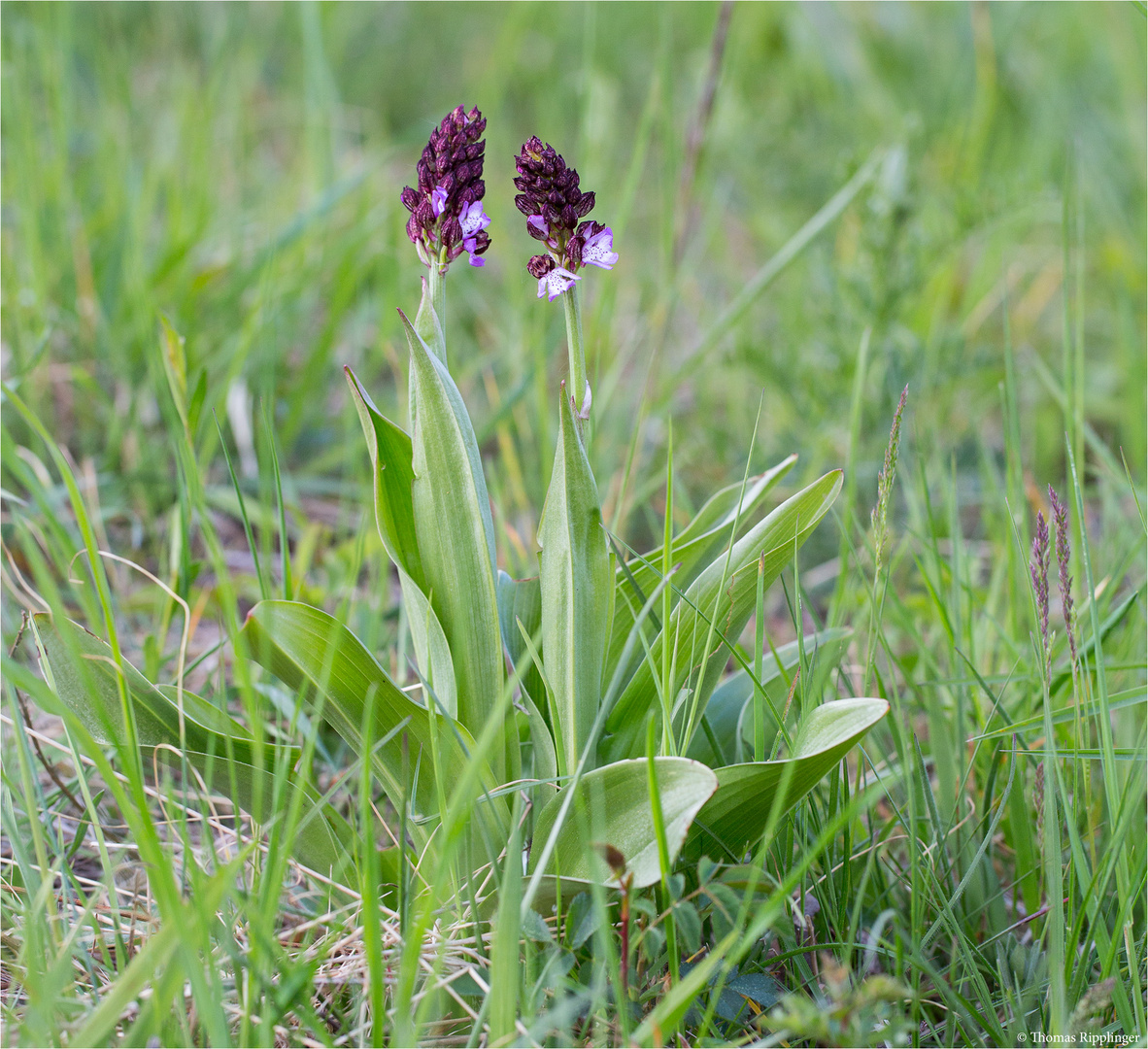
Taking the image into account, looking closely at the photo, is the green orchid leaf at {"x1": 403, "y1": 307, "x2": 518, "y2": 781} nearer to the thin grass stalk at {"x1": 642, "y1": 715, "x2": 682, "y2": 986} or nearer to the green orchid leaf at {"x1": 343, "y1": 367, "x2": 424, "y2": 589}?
the green orchid leaf at {"x1": 343, "y1": 367, "x2": 424, "y2": 589}

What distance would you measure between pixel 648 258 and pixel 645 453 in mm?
1506

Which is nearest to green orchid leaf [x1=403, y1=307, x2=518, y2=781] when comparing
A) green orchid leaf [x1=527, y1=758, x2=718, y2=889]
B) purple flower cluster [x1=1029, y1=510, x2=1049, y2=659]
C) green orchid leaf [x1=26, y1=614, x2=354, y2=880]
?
green orchid leaf [x1=527, y1=758, x2=718, y2=889]

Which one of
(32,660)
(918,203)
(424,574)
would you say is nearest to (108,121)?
(32,660)

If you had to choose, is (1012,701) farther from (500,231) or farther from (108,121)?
(108,121)

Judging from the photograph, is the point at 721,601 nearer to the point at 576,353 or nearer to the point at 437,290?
the point at 576,353

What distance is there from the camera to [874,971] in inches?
45.8

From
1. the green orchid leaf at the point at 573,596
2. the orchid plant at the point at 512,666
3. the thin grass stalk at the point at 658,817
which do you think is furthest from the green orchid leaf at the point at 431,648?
the thin grass stalk at the point at 658,817

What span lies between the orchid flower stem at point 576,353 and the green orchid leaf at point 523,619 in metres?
0.30

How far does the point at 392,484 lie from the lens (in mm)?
1070

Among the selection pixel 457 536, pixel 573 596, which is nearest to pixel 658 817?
pixel 573 596

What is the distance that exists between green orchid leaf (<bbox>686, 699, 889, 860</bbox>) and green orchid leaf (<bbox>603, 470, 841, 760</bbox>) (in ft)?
0.37

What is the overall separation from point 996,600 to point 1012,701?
0.37m

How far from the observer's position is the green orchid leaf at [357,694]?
965 mm

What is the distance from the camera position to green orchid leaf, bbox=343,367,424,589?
1014 millimetres
